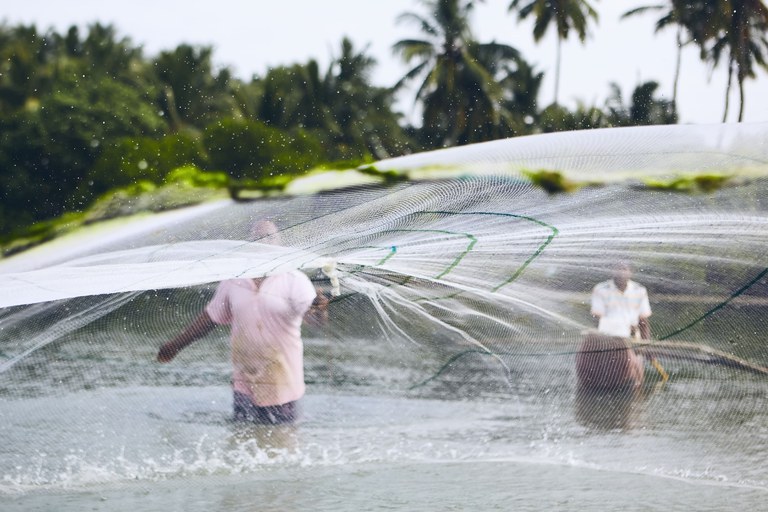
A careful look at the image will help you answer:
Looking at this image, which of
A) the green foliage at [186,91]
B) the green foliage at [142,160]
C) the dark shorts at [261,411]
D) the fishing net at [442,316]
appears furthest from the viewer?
the green foliage at [186,91]

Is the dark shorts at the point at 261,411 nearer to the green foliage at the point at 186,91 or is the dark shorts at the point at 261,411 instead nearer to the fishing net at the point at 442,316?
the fishing net at the point at 442,316

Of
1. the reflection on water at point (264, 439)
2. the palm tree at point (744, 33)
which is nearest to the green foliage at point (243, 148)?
the palm tree at point (744, 33)

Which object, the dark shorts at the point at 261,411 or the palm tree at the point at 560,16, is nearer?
the dark shorts at the point at 261,411

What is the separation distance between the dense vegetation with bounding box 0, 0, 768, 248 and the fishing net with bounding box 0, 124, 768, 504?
1137 inches

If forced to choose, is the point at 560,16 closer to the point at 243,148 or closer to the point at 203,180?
the point at 243,148

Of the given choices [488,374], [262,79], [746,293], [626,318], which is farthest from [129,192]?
[262,79]

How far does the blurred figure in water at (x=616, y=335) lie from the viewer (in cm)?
530

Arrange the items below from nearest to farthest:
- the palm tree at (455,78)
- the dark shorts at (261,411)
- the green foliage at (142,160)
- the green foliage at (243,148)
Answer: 1. the dark shorts at (261,411)
2. the green foliage at (142,160)
3. the green foliage at (243,148)
4. the palm tree at (455,78)

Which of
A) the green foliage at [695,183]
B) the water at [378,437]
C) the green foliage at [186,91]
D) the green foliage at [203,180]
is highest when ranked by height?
the green foliage at [186,91]

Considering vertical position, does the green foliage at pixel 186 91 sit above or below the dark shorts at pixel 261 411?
above

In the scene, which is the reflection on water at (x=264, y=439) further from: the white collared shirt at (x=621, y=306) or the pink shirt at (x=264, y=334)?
the white collared shirt at (x=621, y=306)

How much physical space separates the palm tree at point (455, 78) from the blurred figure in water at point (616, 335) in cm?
3384

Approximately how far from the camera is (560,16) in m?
41.8

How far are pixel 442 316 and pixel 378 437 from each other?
0.71 metres
